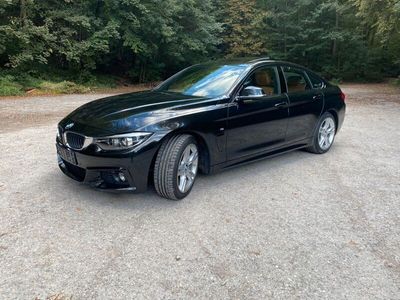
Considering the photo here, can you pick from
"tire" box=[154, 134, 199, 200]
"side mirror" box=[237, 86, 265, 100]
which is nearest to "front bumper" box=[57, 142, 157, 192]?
"tire" box=[154, 134, 199, 200]

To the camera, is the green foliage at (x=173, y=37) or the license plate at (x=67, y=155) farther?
the green foliage at (x=173, y=37)

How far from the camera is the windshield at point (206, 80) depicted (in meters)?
3.96

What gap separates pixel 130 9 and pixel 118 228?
14.7m

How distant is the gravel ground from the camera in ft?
7.44

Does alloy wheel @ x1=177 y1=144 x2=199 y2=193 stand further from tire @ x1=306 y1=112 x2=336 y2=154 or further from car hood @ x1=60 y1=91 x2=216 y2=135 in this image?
tire @ x1=306 y1=112 x2=336 y2=154

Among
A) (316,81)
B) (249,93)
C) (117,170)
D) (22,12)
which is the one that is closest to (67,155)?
(117,170)

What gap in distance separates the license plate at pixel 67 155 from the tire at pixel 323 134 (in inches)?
142

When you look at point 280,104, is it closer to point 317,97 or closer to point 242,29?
point 317,97

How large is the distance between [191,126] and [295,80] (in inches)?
87.2

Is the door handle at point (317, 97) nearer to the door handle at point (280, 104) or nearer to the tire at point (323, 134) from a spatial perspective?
the tire at point (323, 134)

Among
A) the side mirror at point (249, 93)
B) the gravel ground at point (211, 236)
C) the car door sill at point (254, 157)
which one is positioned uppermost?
the side mirror at point (249, 93)

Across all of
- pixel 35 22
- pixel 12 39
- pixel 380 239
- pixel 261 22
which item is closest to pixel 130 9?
pixel 35 22

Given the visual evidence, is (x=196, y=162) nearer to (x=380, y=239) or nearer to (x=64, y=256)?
(x=64, y=256)

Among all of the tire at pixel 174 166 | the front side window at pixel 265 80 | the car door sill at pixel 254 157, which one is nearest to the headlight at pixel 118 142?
the tire at pixel 174 166
